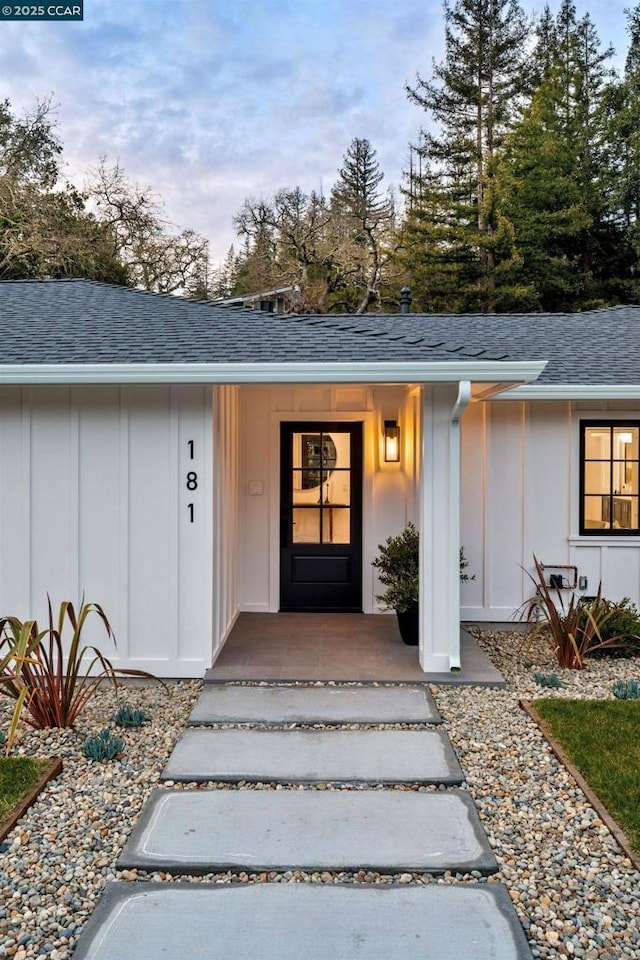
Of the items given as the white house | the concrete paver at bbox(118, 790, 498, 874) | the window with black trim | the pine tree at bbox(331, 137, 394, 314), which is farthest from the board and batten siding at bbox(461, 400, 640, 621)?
the pine tree at bbox(331, 137, 394, 314)

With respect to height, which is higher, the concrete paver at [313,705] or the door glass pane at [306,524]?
the door glass pane at [306,524]

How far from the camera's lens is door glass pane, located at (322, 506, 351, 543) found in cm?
659

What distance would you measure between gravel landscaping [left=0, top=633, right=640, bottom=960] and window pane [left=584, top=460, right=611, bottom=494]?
121 inches

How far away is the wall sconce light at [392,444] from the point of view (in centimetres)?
641

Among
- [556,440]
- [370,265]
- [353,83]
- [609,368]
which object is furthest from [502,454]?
[370,265]

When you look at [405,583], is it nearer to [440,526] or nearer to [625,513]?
[440,526]

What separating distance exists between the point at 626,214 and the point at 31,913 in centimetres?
2175

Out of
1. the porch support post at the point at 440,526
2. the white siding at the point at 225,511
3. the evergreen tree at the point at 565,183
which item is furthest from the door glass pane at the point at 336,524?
the evergreen tree at the point at 565,183

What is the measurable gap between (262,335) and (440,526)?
2131 millimetres

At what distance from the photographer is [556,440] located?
6402 mm

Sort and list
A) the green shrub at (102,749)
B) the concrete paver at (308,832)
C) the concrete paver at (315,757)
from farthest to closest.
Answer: the green shrub at (102,749), the concrete paver at (315,757), the concrete paver at (308,832)

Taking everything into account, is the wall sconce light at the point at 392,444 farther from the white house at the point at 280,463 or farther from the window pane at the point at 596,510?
the window pane at the point at 596,510

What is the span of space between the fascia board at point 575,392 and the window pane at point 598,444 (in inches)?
20.5

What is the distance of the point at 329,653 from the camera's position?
5.21 metres
